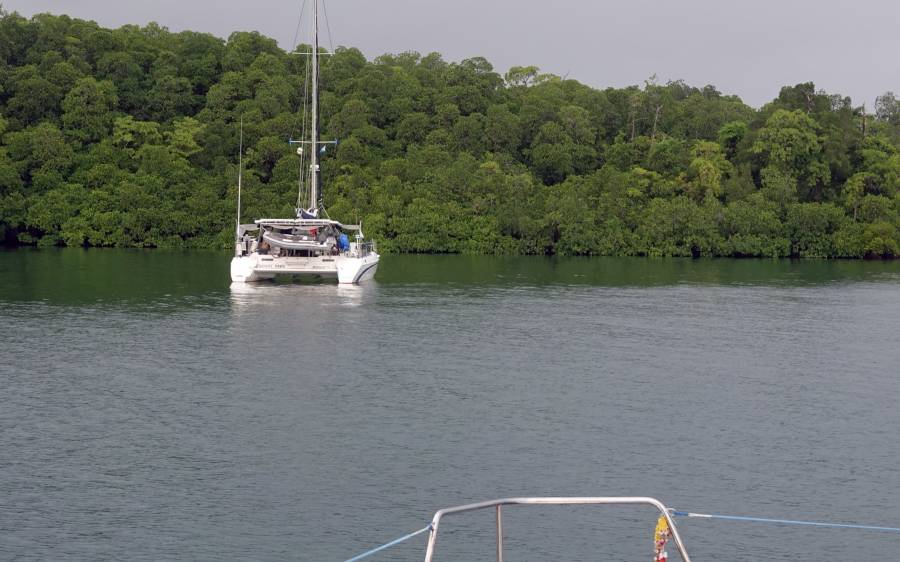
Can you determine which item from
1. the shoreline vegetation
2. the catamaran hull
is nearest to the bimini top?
the catamaran hull

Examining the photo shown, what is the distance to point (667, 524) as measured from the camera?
36.9 ft

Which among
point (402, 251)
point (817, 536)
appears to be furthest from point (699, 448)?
point (402, 251)

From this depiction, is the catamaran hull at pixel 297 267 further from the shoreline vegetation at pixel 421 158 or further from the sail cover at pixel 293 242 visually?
the shoreline vegetation at pixel 421 158

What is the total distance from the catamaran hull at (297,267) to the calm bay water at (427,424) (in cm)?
368

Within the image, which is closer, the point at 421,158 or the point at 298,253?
the point at 298,253

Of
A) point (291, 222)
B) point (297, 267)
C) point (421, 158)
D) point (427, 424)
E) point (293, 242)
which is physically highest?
point (421, 158)

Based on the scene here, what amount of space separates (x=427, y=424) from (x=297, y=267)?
29516 mm

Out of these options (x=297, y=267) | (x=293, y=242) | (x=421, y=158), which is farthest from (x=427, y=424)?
(x=421, y=158)

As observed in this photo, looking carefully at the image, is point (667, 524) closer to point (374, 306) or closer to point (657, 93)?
point (374, 306)

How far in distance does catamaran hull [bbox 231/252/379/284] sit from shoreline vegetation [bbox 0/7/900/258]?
121 feet

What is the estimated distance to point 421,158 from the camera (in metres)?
106

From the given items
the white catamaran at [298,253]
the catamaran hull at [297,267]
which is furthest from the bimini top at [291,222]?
the catamaran hull at [297,267]

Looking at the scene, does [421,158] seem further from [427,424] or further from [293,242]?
[427,424]

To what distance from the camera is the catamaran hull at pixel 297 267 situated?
177ft
